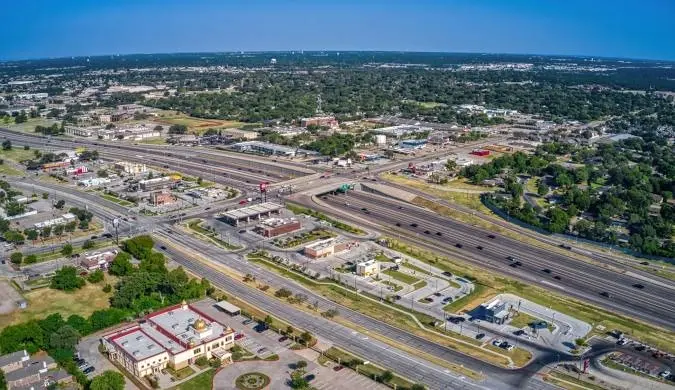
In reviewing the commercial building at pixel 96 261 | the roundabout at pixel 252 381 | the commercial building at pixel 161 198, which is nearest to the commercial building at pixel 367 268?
the roundabout at pixel 252 381

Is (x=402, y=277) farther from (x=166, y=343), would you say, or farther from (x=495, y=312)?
(x=166, y=343)

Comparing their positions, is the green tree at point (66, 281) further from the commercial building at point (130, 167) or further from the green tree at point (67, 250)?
the commercial building at point (130, 167)

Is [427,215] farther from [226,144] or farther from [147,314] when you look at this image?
[226,144]

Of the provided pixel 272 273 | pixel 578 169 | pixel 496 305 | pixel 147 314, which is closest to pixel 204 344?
pixel 147 314

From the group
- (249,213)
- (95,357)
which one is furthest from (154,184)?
(95,357)

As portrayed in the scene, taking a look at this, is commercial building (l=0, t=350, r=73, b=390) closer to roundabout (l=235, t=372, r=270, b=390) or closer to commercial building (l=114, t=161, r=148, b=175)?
roundabout (l=235, t=372, r=270, b=390)
